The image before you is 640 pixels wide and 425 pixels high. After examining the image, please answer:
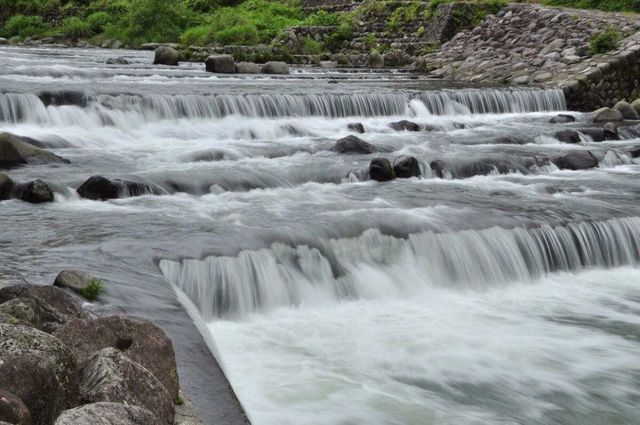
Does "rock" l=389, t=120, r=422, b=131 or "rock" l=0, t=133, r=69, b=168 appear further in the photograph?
"rock" l=389, t=120, r=422, b=131

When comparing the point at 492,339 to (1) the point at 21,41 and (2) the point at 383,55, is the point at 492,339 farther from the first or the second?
(1) the point at 21,41

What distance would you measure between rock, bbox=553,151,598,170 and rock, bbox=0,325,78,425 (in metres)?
13.3

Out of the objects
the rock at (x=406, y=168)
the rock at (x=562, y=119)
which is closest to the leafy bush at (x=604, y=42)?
the rock at (x=562, y=119)

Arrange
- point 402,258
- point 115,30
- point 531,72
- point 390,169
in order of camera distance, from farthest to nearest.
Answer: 1. point 115,30
2. point 531,72
3. point 390,169
4. point 402,258

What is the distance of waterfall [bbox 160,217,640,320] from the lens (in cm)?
833

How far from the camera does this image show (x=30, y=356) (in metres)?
3.74

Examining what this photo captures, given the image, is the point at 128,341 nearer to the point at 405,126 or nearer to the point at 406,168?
the point at 406,168

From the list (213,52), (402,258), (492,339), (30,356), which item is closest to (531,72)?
(213,52)

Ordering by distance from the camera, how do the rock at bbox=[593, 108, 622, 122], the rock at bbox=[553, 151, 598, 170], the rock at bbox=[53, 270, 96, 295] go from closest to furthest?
the rock at bbox=[53, 270, 96, 295] → the rock at bbox=[553, 151, 598, 170] → the rock at bbox=[593, 108, 622, 122]

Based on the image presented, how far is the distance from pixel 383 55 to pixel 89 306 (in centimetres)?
2910

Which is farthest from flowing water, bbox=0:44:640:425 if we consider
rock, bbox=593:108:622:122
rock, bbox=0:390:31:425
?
rock, bbox=593:108:622:122

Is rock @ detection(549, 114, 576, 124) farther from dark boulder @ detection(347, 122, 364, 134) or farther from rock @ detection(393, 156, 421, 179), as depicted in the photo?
rock @ detection(393, 156, 421, 179)

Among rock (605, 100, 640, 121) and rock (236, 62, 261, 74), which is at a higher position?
rock (236, 62, 261, 74)

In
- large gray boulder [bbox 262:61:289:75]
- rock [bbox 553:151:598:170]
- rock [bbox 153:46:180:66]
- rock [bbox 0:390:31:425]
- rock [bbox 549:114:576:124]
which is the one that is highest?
rock [bbox 153:46:180:66]
